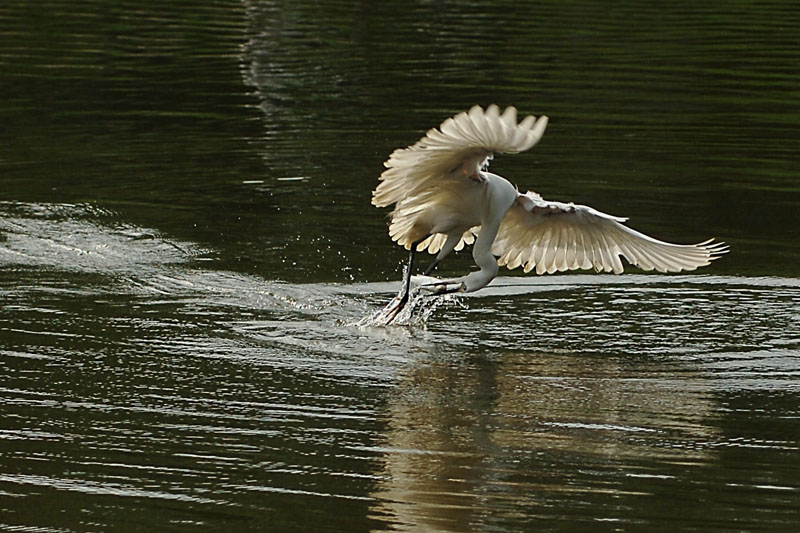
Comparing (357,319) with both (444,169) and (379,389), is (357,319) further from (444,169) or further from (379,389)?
(379,389)

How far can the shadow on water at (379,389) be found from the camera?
6.48 meters

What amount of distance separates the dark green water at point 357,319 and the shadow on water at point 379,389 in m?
0.02

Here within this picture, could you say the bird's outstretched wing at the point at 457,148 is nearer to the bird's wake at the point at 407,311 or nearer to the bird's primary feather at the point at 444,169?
the bird's primary feather at the point at 444,169

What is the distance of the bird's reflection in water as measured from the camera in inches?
249

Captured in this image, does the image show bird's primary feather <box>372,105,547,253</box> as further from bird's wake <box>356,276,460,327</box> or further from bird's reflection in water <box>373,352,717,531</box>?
bird's reflection in water <box>373,352,717,531</box>

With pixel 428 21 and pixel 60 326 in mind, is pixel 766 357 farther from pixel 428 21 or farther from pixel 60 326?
pixel 428 21

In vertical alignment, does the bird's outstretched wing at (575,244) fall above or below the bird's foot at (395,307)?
above

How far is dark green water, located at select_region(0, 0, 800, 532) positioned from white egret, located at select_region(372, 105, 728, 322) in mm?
380

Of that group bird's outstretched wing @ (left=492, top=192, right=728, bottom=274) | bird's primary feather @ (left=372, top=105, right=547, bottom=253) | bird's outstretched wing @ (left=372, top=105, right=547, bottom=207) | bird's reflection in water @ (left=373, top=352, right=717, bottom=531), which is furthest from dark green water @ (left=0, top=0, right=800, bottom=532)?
bird's outstretched wing @ (left=372, top=105, right=547, bottom=207)

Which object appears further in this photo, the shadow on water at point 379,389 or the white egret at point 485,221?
the white egret at point 485,221

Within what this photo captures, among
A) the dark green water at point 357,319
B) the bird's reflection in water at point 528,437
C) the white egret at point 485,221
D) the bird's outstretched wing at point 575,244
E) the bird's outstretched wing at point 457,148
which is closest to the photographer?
the bird's reflection in water at point 528,437

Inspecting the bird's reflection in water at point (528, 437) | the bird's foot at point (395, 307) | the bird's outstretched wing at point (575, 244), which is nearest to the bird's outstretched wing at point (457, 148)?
the bird's foot at point (395, 307)

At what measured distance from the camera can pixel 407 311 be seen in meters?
9.30

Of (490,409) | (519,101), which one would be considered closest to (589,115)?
(519,101)
